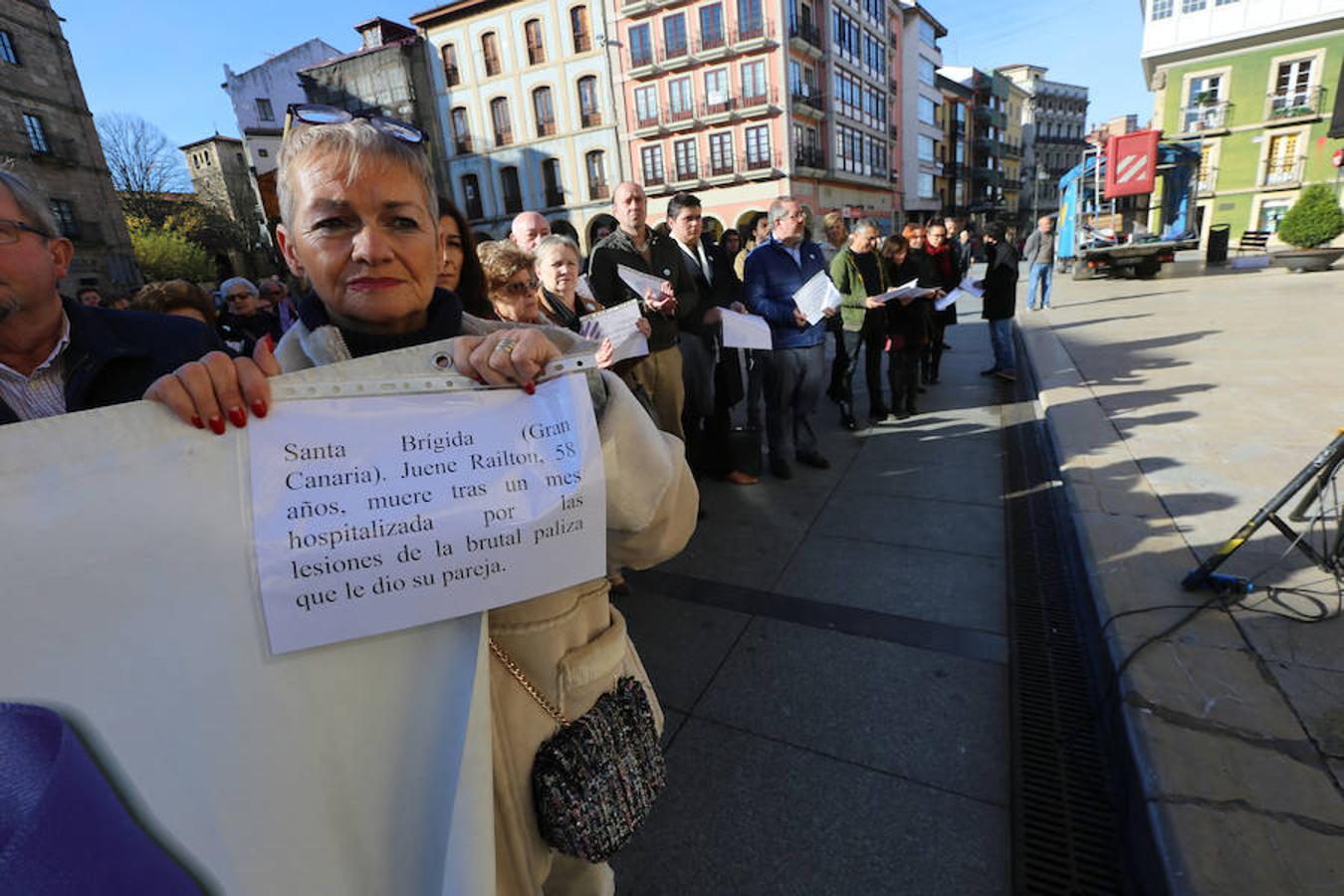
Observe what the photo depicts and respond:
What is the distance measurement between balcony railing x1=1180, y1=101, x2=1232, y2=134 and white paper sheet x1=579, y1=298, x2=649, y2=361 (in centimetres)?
3449

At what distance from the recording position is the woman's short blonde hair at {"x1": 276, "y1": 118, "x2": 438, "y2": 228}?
42.8 inches

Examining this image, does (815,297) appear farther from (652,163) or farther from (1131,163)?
(652,163)

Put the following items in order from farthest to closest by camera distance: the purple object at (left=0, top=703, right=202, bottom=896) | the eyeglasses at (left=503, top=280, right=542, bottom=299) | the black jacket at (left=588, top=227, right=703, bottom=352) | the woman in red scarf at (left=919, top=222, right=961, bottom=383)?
the woman in red scarf at (left=919, top=222, right=961, bottom=383) < the black jacket at (left=588, top=227, right=703, bottom=352) < the eyeglasses at (left=503, top=280, right=542, bottom=299) < the purple object at (left=0, top=703, right=202, bottom=896)

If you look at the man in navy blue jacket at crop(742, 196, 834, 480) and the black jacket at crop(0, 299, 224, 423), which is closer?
the black jacket at crop(0, 299, 224, 423)

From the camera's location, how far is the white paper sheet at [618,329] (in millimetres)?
2939

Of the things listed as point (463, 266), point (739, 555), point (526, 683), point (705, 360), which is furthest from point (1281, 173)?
point (526, 683)

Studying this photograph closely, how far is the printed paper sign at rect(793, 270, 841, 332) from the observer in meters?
4.55

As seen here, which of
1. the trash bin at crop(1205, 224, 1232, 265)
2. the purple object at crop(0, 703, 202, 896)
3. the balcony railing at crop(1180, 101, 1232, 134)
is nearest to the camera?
the purple object at crop(0, 703, 202, 896)

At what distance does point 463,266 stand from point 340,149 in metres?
1.26

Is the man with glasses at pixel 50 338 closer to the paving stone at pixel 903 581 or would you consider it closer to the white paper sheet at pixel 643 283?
the white paper sheet at pixel 643 283

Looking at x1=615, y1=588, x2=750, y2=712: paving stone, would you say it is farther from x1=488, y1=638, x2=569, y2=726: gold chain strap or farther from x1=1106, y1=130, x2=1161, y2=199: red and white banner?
x1=1106, y1=130, x2=1161, y2=199: red and white banner

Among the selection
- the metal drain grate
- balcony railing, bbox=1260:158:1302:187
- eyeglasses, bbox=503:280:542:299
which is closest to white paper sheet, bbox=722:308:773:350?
eyeglasses, bbox=503:280:542:299

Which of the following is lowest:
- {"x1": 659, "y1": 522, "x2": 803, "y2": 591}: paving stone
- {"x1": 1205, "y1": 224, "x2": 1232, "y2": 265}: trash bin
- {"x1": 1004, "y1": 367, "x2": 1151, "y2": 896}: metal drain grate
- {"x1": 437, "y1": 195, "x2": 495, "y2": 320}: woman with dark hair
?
{"x1": 1004, "y1": 367, "x2": 1151, "y2": 896}: metal drain grate

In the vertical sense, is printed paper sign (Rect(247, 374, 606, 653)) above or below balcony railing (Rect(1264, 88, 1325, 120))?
below
